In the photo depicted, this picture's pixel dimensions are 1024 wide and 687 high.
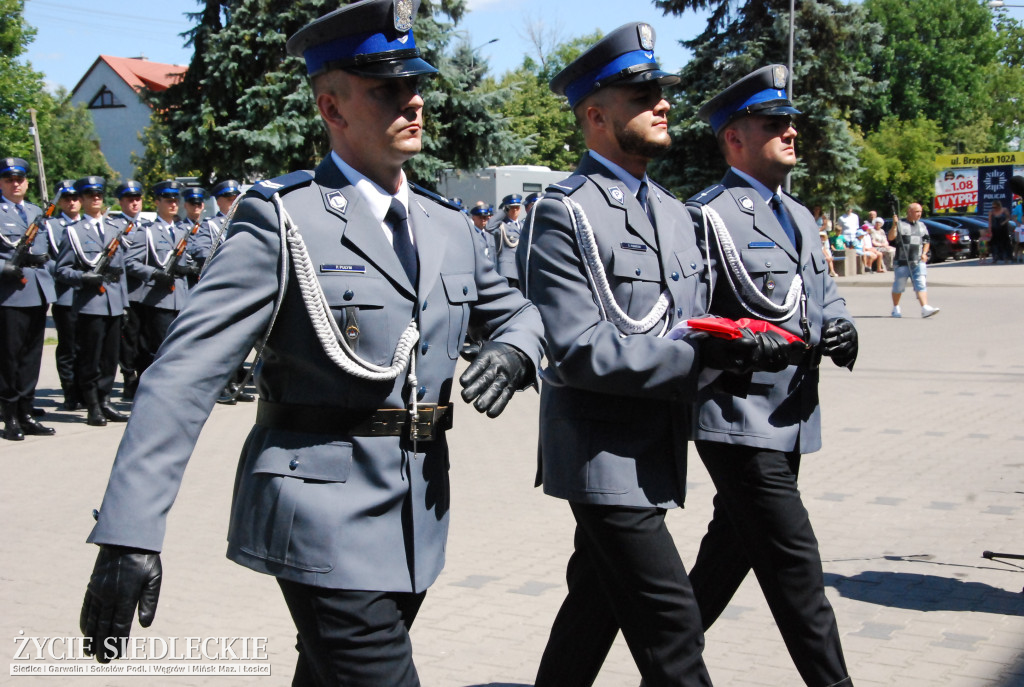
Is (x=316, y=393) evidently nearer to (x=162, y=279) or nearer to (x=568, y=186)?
(x=568, y=186)

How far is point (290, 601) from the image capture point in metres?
2.54

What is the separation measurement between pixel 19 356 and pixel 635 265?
7.72 meters

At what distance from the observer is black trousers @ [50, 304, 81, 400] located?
10705 mm

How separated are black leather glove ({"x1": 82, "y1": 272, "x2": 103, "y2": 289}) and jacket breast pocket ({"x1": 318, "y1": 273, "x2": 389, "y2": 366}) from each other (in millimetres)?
8213

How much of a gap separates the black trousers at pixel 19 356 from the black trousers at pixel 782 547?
7329 millimetres

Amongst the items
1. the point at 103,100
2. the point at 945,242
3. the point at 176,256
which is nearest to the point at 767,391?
the point at 176,256

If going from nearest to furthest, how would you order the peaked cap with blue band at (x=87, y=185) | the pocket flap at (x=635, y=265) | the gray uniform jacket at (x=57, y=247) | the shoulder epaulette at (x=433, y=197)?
the shoulder epaulette at (x=433, y=197), the pocket flap at (x=635, y=265), the gray uniform jacket at (x=57, y=247), the peaked cap with blue band at (x=87, y=185)

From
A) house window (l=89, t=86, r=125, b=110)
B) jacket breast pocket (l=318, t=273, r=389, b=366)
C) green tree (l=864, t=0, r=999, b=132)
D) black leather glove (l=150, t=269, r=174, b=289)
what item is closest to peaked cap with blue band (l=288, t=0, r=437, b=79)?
jacket breast pocket (l=318, t=273, r=389, b=366)

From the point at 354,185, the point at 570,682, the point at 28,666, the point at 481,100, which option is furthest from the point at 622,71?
the point at 481,100

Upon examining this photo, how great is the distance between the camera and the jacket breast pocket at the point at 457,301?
274 centimetres

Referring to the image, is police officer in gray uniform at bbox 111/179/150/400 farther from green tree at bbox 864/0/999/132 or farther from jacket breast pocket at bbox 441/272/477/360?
green tree at bbox 864/0/999/132

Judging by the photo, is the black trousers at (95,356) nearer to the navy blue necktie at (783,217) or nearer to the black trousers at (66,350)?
the black trousers at (66,350)

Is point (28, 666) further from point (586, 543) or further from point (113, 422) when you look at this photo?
point (113, 422)

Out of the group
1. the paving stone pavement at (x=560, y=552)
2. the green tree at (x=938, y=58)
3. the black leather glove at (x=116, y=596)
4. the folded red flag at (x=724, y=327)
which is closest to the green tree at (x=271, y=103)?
the paving stone pavement at (x=560, y=552)
